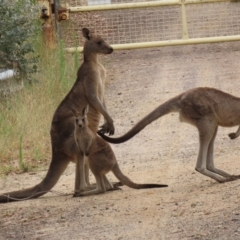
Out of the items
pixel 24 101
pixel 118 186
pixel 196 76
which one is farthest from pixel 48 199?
pixel 196 76

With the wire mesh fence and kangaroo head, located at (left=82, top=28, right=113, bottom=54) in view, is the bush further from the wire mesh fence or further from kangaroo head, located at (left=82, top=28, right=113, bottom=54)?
the wire mesh fence

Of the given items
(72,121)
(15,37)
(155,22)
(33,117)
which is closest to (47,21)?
(155,22)

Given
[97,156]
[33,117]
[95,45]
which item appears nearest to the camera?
[97,156]

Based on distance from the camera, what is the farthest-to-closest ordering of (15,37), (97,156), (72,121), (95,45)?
(15,37), (95,45), (72,121), (97,156)

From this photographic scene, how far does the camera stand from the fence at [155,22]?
17.0 meters

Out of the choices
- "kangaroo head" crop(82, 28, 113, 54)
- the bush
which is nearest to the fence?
the bush

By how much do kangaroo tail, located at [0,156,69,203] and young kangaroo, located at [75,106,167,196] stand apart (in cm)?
34

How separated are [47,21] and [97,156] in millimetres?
8105

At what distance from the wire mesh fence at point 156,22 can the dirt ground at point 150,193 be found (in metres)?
1.84

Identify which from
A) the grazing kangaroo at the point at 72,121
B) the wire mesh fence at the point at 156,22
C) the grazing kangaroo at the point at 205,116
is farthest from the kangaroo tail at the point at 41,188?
the wire mesh fence at the point at 156,22

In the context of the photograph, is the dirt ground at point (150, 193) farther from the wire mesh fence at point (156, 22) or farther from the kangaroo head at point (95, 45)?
the wire mesh fence at point (156, 22)

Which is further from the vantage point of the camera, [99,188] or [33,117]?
[33,117]

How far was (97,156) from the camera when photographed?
28.0ft

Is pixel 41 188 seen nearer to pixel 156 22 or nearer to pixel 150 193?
pixel 150 193
